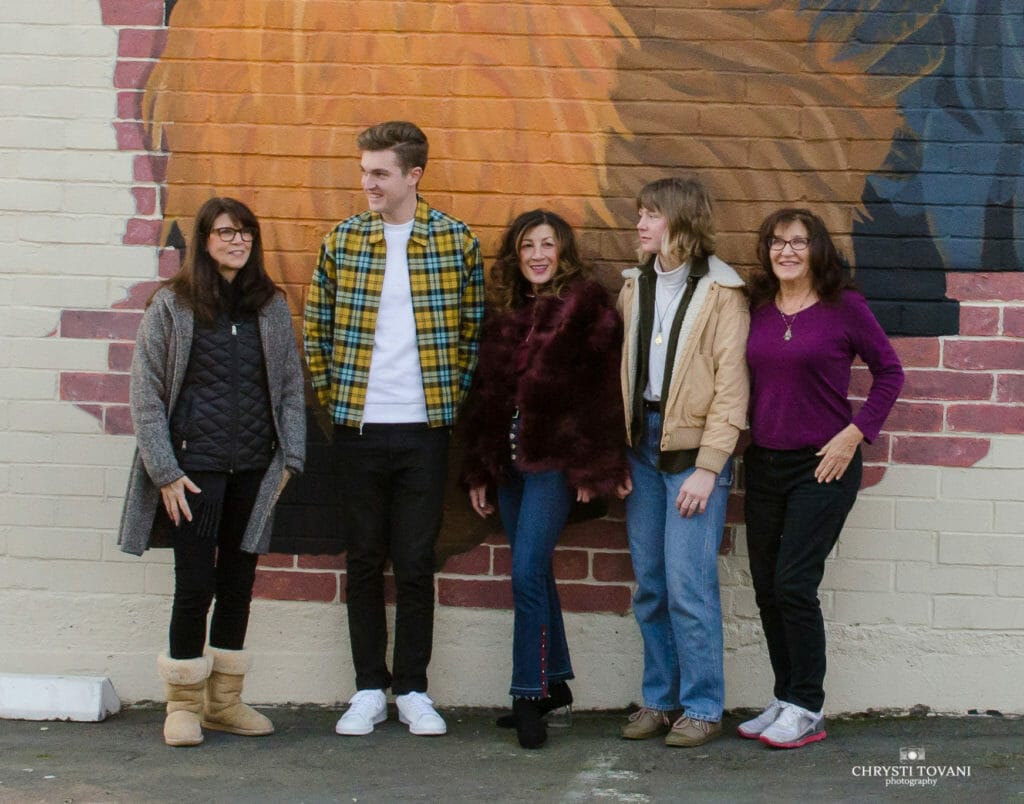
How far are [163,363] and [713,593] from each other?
6.91ft

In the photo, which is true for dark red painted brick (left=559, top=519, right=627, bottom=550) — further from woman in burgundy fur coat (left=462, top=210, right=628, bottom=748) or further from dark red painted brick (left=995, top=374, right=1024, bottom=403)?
dark red painted brick (left=995, top=374, right=1024, bottom=403)

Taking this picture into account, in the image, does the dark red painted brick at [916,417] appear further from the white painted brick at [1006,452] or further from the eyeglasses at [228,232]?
the eyeglasses at [228,232]

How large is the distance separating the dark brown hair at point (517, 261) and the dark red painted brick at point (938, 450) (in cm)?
142

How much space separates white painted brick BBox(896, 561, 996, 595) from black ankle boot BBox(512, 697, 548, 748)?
1500 mm

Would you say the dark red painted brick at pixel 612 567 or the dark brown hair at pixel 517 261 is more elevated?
the dark brown hair at pixel 517 261

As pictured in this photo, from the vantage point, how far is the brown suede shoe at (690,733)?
4.28 m

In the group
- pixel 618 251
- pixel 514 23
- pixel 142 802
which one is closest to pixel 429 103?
pixel 514 23

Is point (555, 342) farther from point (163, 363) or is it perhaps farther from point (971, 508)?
point (971, 508)

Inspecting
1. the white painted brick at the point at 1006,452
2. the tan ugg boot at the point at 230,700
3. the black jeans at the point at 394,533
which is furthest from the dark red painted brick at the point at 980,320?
the tan ugg boot at the point at 230,700

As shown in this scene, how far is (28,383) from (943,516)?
3653mm

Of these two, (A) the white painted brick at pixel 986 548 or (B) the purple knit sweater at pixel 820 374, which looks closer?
(B) the purple knit sweater at pixel 820 374

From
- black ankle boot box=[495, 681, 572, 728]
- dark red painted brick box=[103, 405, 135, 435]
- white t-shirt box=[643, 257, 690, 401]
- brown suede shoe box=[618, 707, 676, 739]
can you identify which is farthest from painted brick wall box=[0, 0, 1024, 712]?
white t-shirt box=[643, 257, 690, 401]

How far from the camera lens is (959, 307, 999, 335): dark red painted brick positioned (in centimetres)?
457

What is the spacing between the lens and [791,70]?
4570mm
